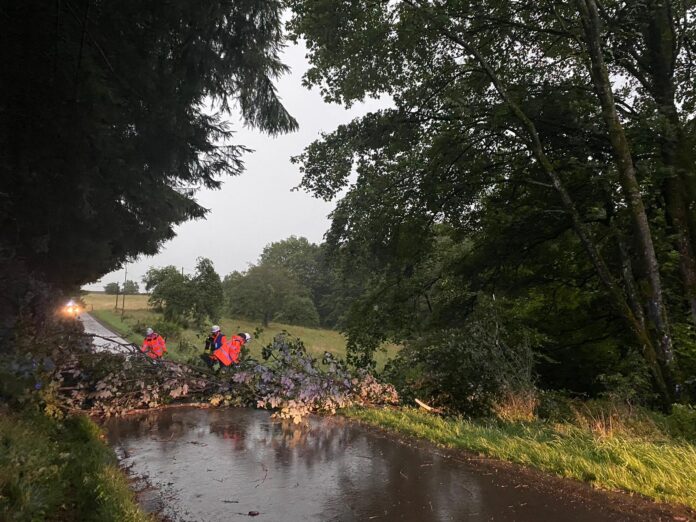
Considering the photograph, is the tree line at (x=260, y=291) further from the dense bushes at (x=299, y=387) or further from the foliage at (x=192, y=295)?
the dense bushes at (x=299, y=387)

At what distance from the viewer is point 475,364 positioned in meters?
7.94

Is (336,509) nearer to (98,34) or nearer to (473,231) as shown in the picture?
(98,34)

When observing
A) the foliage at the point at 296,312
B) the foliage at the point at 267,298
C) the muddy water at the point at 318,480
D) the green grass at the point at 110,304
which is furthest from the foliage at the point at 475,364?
the green grass at the point at 110,304

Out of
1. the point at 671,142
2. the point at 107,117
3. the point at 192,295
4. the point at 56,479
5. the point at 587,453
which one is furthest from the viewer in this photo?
the point at 192,295

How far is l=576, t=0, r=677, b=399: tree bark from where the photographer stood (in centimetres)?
683

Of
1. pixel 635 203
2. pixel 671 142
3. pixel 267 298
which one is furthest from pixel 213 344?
pixel 267 298

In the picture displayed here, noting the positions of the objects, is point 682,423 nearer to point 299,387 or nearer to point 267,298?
point 299,387

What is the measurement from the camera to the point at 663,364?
22.3 feet

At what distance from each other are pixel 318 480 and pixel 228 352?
19.9ft

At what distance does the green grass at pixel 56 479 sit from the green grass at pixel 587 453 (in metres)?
3.68

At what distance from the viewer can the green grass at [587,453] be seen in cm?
366

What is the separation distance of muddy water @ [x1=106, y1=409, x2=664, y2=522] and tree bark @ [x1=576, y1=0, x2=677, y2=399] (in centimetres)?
428

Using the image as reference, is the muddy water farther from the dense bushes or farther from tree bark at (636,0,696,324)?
tree bark at (636,0,696,324)

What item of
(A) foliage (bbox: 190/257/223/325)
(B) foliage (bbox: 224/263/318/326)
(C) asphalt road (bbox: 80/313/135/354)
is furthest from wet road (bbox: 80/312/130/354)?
(B) foliage (bbox: 224/263/318/326)
